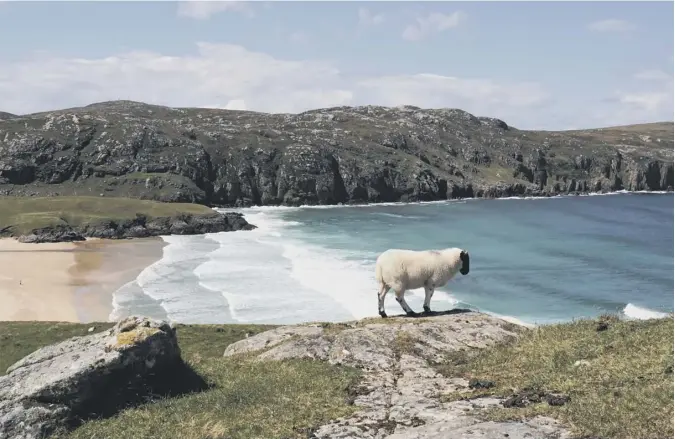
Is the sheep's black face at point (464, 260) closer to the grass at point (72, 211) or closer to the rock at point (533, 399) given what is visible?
the rock at point (533, 399)

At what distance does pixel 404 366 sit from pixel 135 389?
792 centimetres

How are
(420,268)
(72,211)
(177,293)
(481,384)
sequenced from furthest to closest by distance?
1. (72,211)
2. (177,293)
3. (420,268)
4. (481,384)

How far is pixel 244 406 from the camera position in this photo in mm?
14547

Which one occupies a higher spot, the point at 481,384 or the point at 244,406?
the point at 481,384

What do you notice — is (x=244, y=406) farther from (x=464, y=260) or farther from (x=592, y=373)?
(x=464, y=260)

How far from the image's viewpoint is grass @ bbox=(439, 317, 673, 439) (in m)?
10.5

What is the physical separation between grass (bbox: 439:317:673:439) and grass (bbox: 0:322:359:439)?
11.4 feet

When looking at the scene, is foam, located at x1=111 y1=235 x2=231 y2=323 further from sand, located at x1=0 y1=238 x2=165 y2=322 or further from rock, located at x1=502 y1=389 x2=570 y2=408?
rock, located at x1=502 y1=389 x2=570 y2=408

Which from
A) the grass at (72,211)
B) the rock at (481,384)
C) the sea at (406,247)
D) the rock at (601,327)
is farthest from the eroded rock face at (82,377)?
the grass at (72,211)

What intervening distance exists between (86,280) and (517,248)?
63.3 meters

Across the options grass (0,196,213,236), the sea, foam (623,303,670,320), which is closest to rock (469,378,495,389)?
the sea

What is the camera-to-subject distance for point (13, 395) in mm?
14305

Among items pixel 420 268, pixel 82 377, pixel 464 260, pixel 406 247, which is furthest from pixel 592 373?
pixel 406 247

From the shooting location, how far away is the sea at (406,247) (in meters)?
53.0
